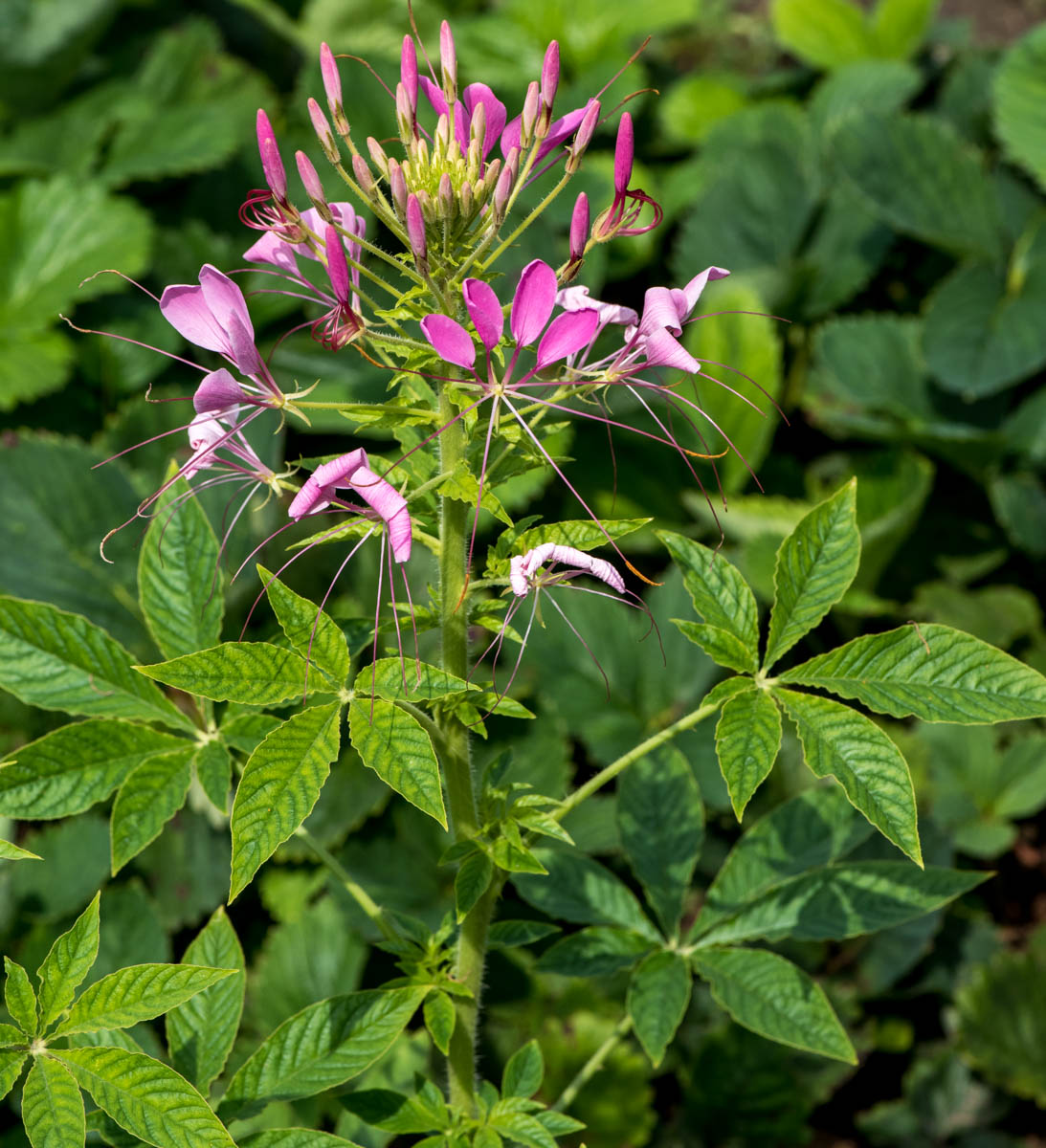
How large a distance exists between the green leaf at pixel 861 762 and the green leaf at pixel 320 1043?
1.57 ft

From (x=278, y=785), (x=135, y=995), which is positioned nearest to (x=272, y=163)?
(x=278, y=785)

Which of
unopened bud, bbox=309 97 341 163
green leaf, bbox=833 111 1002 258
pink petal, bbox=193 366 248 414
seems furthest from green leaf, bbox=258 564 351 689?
green leaf, bbox=833 111 1002 258

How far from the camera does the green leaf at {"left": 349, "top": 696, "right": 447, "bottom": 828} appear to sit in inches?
37.4

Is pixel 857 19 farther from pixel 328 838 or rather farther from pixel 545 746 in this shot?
pixel 328 838

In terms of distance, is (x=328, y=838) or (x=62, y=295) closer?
(x=328, y=838)

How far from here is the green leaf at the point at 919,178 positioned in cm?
271

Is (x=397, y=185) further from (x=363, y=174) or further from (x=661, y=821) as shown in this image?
(x=661, y=821)

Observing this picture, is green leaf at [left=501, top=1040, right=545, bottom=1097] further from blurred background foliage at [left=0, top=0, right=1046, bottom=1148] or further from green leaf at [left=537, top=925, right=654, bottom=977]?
blurred background foliage at [left=0, top=0, right=1046, bottom=1148]

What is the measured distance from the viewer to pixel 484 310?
0.87 m

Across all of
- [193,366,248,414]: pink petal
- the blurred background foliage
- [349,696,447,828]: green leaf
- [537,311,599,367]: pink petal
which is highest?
[537,311,599,367]: pink petal

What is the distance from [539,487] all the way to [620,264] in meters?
0.98

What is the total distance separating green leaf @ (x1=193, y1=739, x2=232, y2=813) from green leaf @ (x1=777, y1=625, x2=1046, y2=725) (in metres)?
0.59

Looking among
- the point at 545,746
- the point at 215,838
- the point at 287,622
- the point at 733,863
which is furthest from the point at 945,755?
the point at 287,622

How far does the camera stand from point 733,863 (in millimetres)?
1504
